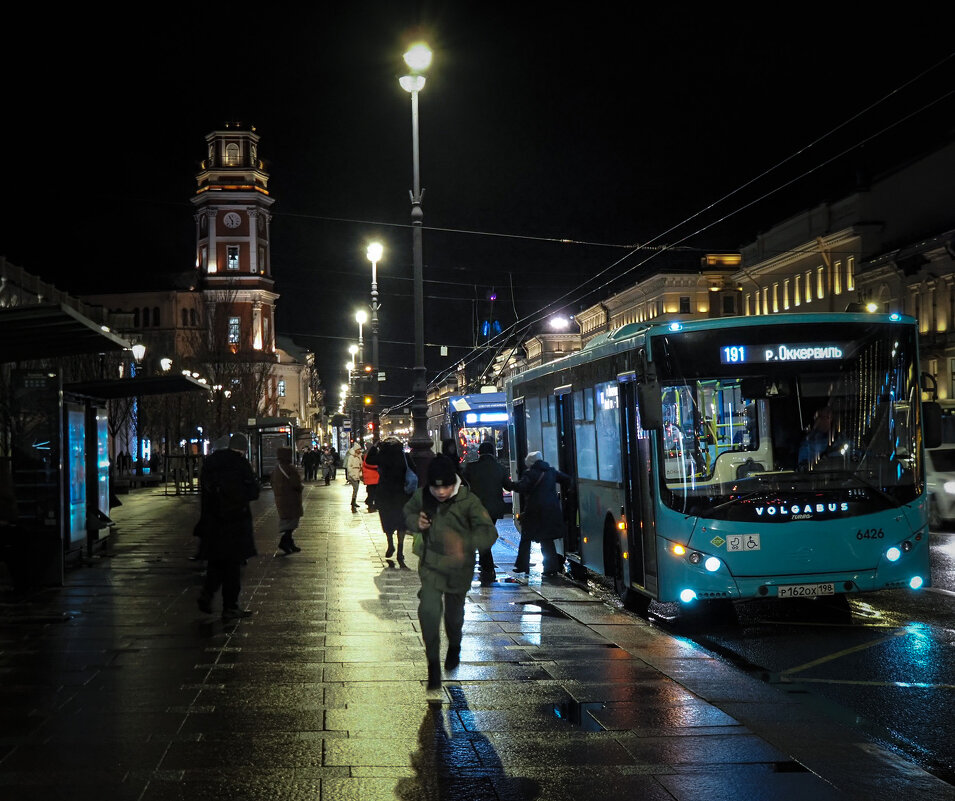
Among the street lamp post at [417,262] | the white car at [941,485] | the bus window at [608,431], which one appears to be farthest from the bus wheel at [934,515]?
the bus window at [608,431]

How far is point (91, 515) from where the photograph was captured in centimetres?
1827

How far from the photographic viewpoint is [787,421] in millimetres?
11938

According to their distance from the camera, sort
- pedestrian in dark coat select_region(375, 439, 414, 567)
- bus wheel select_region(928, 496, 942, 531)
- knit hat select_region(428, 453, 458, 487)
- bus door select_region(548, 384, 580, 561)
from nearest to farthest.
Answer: knit hat select_region(428, 453, 458, 487)
bus door select_region(548, 384, 580, 561)
pedestrian in dark coat select_region(375, 439, 414, 567)
bus wheel select_region(928, 496, 942, 531)

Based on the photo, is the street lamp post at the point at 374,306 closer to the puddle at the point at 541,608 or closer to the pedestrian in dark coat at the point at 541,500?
the pedestrian in dark coat at the point at 541,500

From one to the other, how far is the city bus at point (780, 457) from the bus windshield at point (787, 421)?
1cm

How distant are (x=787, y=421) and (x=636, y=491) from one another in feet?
5.48

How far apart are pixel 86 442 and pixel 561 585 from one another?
24.1 ft

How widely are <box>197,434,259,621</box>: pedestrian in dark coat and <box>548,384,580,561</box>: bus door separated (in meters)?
5.07

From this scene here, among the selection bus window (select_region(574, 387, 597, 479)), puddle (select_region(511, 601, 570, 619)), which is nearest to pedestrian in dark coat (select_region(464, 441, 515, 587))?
bus window (select_region(574, 387, 597, 479))

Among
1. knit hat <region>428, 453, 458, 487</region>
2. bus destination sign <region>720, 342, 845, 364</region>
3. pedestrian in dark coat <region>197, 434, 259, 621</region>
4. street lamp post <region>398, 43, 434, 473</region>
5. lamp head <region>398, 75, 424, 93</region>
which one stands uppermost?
lamp head <region>398, 75, 424, 93</region>

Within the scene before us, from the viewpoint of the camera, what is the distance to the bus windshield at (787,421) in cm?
1178

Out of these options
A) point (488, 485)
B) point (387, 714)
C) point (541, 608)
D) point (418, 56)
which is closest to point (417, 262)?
point (418, 56)

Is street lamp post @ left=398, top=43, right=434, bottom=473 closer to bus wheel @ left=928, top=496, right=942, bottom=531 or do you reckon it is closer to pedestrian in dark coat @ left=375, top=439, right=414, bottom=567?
pedestrian in dark coat @ left=375, top=439, right=414, bottom=567

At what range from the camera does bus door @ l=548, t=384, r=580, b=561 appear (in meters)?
Answer: 16.1
